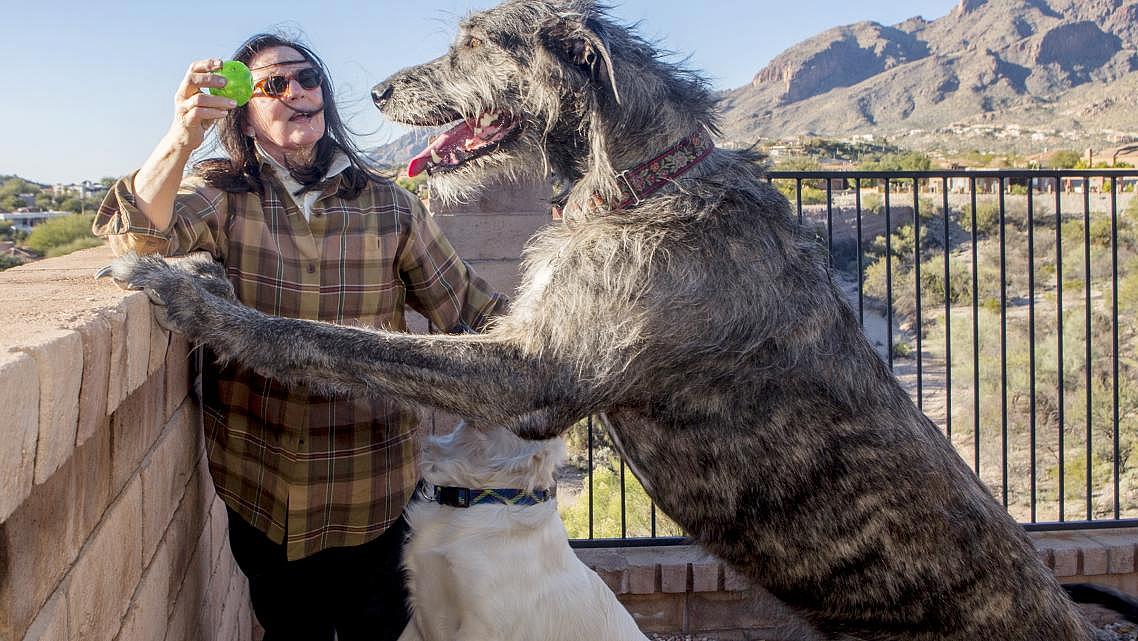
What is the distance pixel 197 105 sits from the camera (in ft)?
7.19

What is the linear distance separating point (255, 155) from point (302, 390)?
2.50 ft

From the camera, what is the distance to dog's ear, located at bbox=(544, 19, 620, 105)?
2688mm

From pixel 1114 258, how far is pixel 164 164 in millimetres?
5160

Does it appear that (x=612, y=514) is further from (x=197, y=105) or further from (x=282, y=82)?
(x=197, y=105)

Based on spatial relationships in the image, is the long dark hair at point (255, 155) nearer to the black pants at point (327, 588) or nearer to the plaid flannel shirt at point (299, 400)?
the plaid flannel shirt at point (299, 400)

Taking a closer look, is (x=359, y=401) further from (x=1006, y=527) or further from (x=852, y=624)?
(x=1006, y=527)

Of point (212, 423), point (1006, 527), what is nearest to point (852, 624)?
point (1006, 527)

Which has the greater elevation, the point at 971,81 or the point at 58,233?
the point at 971,81

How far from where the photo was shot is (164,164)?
2.23 metres

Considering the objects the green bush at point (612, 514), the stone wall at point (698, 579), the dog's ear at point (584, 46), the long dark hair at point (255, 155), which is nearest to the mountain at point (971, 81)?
the green bush at point (612, 514)

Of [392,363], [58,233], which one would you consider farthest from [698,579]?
[58,233]

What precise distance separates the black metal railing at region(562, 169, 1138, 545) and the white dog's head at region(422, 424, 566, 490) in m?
1.10

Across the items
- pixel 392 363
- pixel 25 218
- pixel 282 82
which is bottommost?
pixel 392 363

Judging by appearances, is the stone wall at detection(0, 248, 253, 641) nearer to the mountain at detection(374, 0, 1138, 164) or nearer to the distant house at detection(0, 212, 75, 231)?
the distant house at detection(0, 212, 75, 231)
